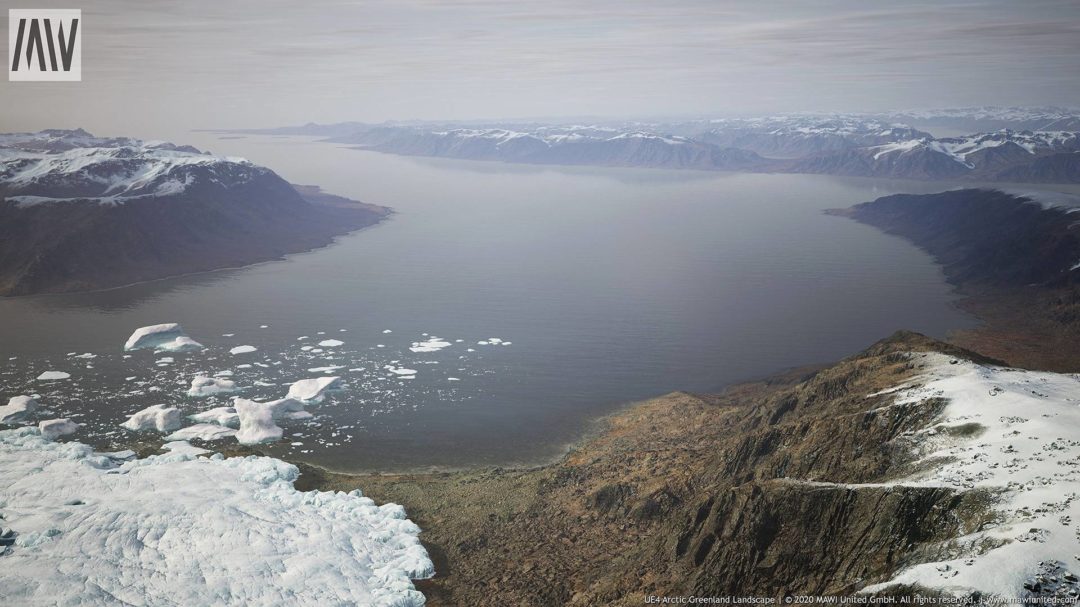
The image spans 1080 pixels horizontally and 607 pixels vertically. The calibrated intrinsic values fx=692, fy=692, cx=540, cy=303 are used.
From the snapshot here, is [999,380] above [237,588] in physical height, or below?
above

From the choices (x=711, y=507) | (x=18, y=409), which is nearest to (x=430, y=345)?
(x=18, y=409)

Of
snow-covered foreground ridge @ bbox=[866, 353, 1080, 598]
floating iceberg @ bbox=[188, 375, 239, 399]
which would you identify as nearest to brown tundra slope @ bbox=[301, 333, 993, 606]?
snow-covered foreground ridge @ bbox=[866, 353, 1080, 598]

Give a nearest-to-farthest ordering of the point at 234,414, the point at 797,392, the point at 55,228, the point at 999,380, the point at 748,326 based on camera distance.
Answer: the point at 999,380 → the point at 797,392 → the point at 234,414 → the point at 748,326 → the point at 55,228

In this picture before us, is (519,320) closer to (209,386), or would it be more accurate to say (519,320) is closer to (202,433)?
(209,386)

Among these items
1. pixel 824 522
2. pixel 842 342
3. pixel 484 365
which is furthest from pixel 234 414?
pixel 842 342

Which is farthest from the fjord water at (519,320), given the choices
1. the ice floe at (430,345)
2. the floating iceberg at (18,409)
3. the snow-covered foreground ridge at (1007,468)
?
the snow-covered foreground ridge at (1007,468)

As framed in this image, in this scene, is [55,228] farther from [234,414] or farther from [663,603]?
[663,603]
